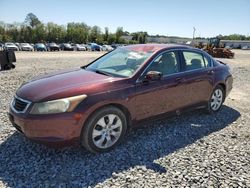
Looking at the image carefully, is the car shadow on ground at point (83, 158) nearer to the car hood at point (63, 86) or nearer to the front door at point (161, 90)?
the front door at point (161, 90)

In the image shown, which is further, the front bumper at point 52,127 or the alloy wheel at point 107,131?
the alloy wheel at point 107,131

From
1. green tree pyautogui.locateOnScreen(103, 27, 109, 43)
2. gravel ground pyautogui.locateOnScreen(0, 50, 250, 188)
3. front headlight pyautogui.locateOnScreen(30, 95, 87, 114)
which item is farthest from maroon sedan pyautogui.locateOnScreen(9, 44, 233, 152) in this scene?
green tree pyautogui.locateOnScreen(103, 27, 109, 43)

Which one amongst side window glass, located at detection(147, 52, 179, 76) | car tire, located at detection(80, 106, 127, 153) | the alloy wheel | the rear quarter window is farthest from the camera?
the rear quarter window

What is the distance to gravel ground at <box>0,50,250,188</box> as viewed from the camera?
3.10 meters

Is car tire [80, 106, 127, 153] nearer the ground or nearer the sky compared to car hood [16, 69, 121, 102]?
nearer the ground

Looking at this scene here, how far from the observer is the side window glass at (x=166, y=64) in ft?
14.1

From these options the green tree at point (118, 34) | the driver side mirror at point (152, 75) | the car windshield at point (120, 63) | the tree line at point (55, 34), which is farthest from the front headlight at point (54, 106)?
the green tree at point (118, 34)

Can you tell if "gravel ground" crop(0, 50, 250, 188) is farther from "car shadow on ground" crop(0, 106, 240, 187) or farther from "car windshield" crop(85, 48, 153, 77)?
"car windshield" crop(85, 48, 153, 77)

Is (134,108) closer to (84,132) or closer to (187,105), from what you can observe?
(84,132)

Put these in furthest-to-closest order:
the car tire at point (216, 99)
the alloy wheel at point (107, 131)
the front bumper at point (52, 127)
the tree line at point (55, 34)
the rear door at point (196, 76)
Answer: the tree line at point (55, 34), the car tire at point (216, 99), the rear door at point (196, 76), the alloy wheel at point (107, 131), the front bumper at point (52, 127)

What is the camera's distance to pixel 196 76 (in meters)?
4.93

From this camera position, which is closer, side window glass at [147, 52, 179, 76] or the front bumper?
the front bumper

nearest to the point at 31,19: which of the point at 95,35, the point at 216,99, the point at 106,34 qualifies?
the point at 95,35

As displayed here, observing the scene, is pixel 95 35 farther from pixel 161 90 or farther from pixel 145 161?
pixel 145 161
